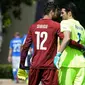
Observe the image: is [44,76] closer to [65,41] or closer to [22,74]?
[22,74]

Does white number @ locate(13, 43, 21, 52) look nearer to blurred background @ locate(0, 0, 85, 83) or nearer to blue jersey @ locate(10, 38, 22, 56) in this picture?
blue jersey @ locate(10, 38, 22, 56)

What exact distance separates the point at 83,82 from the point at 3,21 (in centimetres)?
1985

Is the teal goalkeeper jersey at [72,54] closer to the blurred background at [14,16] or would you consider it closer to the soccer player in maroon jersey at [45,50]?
the soccer player in maroon jersey at [45,50]

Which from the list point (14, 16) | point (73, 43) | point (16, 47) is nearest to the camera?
point (73, 43)

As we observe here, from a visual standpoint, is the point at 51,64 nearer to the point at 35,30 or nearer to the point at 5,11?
the point at 35,30

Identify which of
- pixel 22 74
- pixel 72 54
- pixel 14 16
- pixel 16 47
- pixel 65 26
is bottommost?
pixel 14 16

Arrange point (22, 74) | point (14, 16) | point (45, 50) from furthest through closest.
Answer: point (14, 16), point (22, 74), point (45, 50)

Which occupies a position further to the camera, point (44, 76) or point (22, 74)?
point (22, 74)

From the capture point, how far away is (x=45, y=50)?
8609 mm

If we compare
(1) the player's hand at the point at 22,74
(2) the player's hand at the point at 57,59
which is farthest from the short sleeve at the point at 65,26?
(1) the player's hand at the point at 22,74

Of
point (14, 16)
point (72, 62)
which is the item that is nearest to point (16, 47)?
point (72, 62)

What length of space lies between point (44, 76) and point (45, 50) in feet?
1.32

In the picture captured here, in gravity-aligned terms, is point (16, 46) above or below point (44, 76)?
below

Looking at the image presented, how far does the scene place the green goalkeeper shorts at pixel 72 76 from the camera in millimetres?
8492
